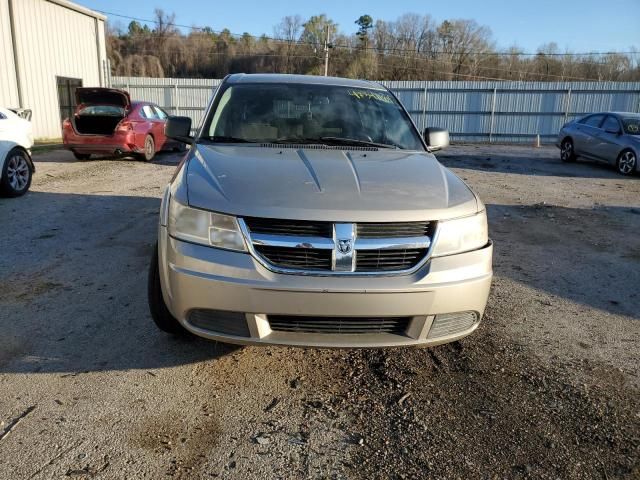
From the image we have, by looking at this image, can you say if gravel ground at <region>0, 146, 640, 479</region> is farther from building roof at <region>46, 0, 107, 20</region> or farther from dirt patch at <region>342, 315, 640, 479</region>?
building roof at <region>46, 0, 107, 20</region>

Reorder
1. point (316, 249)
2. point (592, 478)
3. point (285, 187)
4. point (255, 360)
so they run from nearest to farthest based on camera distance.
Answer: point (592, 478), point (316, 249), point (285, 187), point (255, 360)

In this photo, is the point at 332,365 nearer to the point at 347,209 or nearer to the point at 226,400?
the point at 226,400

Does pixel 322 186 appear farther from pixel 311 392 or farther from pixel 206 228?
pixel 311 392

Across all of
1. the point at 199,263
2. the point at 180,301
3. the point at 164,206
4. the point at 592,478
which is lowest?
the point at 592,478

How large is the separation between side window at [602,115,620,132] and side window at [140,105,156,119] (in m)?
11.7

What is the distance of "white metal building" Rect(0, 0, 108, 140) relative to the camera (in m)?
16.8

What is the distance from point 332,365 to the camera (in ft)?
10.4

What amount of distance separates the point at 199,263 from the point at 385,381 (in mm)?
1265

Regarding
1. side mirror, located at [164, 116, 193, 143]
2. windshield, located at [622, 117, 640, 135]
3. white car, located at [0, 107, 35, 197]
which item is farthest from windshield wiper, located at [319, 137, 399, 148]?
windshield, located at [622, 117, 640, 135]

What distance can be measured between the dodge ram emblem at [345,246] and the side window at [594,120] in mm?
13768

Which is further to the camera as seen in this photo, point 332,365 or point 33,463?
point 332,365

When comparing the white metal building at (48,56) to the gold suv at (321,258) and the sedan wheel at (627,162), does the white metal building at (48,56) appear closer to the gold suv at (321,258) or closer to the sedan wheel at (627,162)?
the gold suv at (321,258)

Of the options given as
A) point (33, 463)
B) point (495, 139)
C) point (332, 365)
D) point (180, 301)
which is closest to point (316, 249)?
point (180, 301)

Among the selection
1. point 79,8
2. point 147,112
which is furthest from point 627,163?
point 79,8
